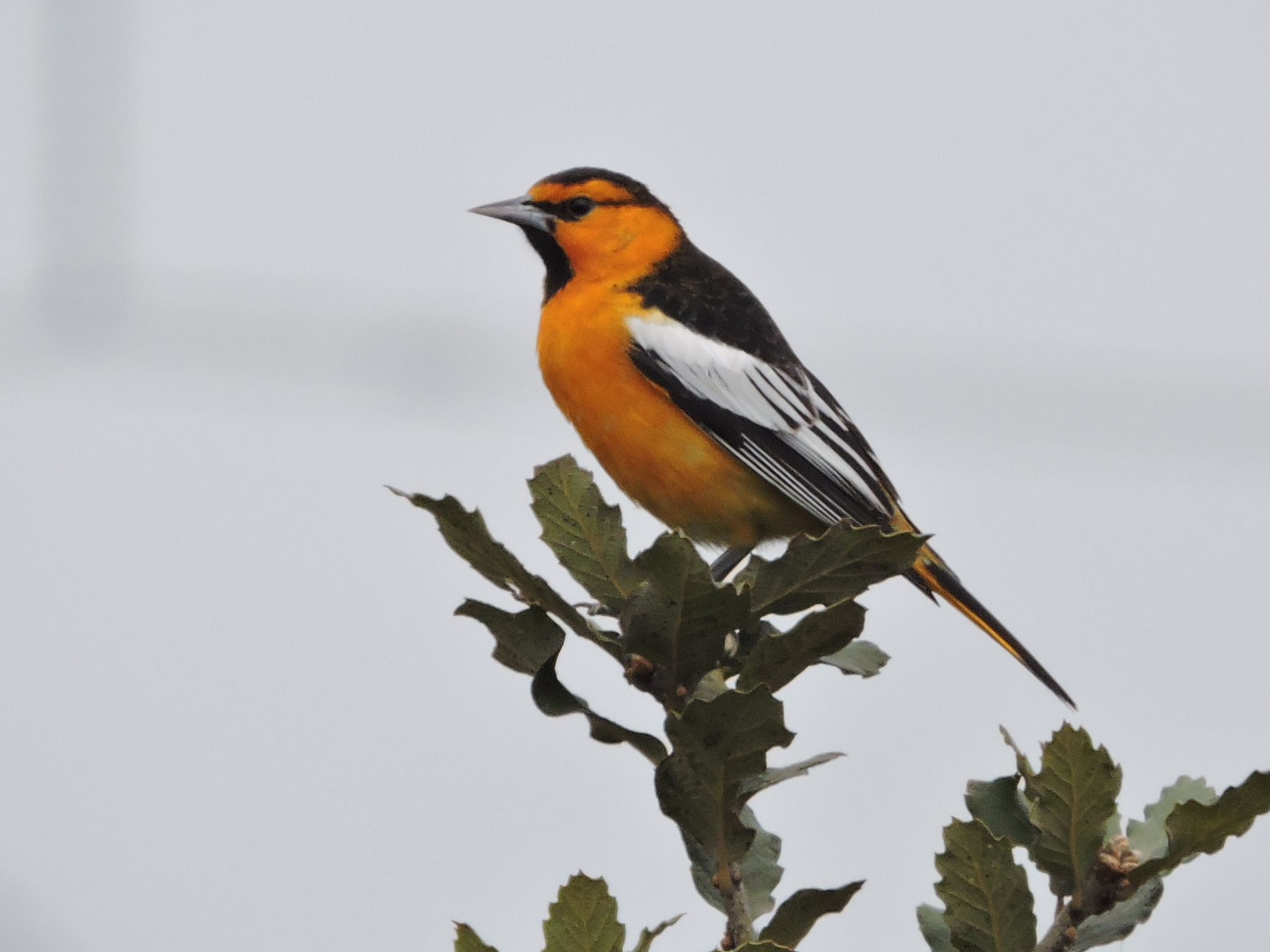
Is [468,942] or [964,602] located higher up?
[964,602]

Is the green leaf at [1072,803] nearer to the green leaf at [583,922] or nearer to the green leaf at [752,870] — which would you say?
the green leaf at [752,870]

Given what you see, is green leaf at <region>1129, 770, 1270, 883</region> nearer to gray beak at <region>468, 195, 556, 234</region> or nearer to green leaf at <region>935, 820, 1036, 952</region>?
green leaf at <region>935, 820, 1036, 952</region>

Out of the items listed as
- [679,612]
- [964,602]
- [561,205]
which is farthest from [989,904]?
[561,205]

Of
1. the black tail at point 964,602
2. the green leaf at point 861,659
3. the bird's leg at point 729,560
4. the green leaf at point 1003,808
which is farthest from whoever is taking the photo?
the bird's leg at point 729,560

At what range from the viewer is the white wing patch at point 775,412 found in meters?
3.10

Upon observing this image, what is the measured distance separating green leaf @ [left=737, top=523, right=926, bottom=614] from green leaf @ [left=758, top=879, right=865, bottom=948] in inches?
12.4

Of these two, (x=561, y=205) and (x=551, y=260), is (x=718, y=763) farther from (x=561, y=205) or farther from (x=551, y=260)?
(x=561, y=205)

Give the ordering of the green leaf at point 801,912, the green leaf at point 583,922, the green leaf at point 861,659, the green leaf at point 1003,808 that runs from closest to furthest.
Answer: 1. the green leaf at point 583,922
2. the green leaf at point 801,912
3. the green leaf at point 1003,808
4. the green leaf at point 861,659

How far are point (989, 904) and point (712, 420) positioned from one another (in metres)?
1.79

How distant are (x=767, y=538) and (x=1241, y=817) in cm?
182

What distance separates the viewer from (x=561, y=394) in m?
3.21

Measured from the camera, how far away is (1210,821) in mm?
1429

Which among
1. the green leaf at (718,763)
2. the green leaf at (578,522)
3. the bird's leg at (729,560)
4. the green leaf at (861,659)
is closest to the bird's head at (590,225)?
the bird's leg at (729,560)

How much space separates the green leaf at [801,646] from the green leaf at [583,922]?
266mm
